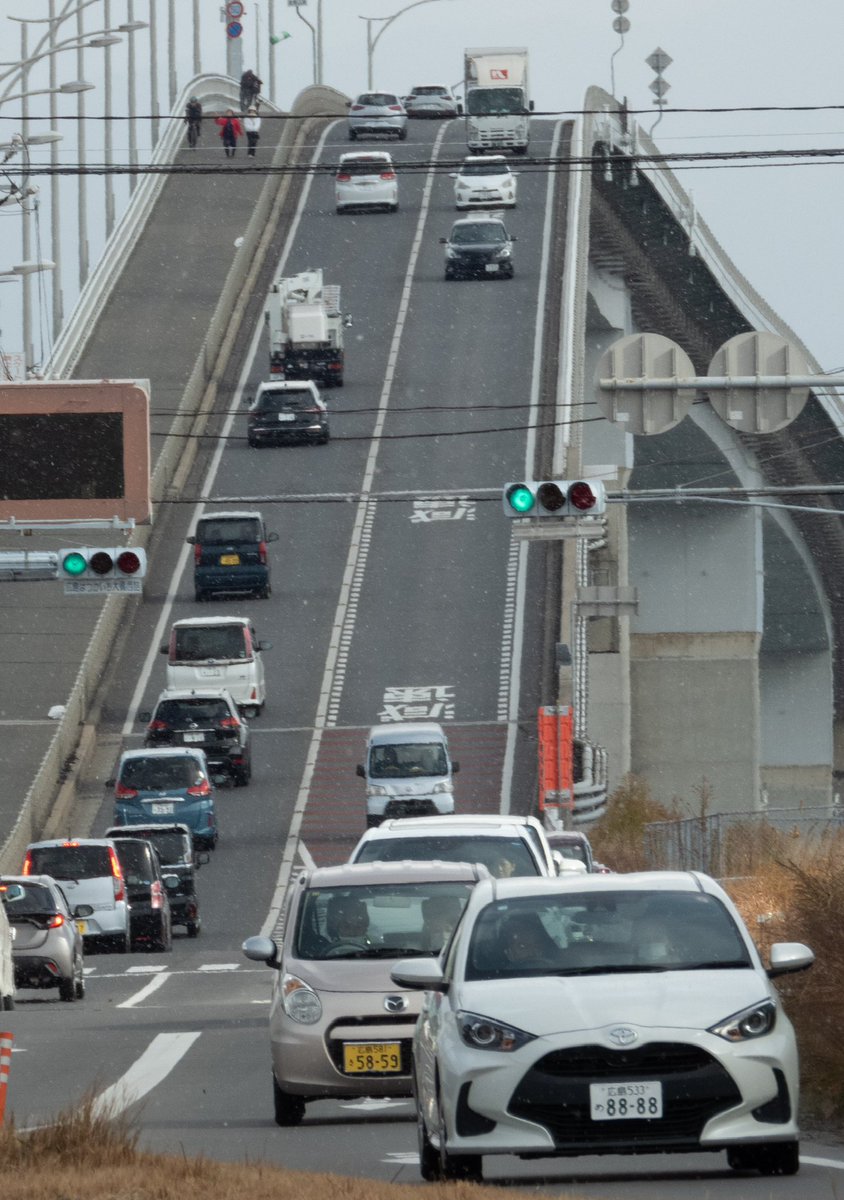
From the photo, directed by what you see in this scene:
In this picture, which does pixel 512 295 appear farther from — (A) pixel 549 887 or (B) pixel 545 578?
(A) pixel 549 887

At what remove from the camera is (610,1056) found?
33.2 feet

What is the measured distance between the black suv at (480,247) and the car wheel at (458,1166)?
211ft

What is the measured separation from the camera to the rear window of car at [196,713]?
150ft

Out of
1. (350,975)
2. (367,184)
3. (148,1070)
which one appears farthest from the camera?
(367,184)

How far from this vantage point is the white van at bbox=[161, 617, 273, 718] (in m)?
49.1

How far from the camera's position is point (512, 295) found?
243 ft

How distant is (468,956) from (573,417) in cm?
5009

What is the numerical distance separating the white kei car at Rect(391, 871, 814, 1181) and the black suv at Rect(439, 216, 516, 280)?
209 ft

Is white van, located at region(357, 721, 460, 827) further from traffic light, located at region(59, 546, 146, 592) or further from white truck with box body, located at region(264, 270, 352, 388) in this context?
white truck with box body, located at region(264, 270, 352, 388)

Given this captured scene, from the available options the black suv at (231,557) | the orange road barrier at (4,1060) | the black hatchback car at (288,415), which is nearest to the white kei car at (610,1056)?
the orange road barrier at (4,1060)

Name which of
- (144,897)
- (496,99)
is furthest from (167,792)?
(496,99)

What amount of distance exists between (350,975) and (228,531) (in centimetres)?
4105

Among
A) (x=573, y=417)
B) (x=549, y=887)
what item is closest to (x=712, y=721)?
(x=573, y=417)

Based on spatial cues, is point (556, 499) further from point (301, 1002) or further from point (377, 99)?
point (377, 99)
